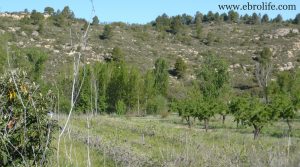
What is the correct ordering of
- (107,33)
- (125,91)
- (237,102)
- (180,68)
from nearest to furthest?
(237,102), (125,91), (180,68), (107,33)

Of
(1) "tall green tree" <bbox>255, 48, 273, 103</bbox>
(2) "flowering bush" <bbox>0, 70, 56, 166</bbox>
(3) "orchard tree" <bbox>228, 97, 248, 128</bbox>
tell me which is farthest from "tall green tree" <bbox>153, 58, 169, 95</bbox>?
(2) "flowering bush" <bbox>0, 70, 56, 166</bbox>

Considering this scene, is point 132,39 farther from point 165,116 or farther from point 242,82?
point 165,116

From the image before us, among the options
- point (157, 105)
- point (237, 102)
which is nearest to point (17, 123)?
point (237, 102)

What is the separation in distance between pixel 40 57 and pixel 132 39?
35925 mm

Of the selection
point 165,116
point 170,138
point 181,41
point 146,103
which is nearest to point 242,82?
point 181,41

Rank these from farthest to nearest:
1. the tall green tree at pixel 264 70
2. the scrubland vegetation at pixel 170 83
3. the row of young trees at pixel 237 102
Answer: the tall green tree at pixel 264 70
the row of young trees at pixel 237 102
the scrubland vegetation at pixel 170 83

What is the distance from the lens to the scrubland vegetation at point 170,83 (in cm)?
1465

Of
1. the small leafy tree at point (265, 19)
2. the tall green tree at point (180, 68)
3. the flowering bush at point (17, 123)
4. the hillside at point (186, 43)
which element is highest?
the small leafy tree at point (265, 19)

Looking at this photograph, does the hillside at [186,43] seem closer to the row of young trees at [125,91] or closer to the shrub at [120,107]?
the row of young trees at [125,91]

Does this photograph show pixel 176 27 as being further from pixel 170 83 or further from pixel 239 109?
pixel 239 109

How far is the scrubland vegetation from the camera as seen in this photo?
14.7 meters

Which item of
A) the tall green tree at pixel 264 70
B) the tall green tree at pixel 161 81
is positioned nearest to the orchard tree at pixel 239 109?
the tall green tree at pixel 264 70

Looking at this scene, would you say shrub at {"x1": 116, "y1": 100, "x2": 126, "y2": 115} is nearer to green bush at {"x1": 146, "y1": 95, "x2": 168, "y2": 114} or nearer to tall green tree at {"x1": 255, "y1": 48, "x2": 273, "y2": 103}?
green bush at {"x1": 146, "y1": 95, "x2": 168, "y2": 114}

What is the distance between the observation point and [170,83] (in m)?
62.2
